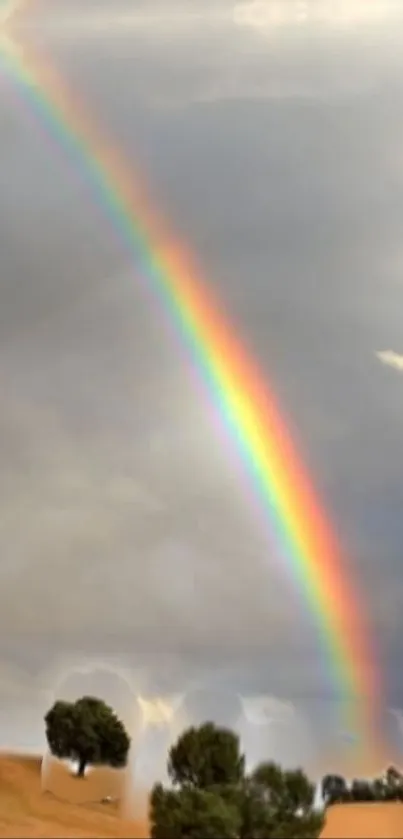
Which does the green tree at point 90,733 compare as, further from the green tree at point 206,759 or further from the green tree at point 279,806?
the green tree at point 279,806

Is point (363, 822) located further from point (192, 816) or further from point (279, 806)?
point (192, 816)

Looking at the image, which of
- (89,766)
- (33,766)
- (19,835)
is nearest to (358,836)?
(19,835)

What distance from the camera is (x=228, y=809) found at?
23.1 meters

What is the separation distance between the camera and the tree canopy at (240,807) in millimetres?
23016

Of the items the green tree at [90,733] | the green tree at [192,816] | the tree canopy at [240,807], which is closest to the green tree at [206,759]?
the tree canopy at [240,807]

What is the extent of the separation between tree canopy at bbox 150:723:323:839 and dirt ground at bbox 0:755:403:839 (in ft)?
4.69

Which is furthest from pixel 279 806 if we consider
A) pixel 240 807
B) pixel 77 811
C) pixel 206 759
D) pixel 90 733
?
pixel 90 733

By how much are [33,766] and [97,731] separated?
6.67 meters

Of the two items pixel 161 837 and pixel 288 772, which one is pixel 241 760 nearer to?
pixel 288 772

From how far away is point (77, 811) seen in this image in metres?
31.8

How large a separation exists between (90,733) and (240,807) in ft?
40.5

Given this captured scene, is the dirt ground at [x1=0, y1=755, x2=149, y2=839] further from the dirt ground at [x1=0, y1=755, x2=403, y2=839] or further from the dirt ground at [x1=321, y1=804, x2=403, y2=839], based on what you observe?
the dirt ground at [x1=321, y1=804, x2=403, y2=839]

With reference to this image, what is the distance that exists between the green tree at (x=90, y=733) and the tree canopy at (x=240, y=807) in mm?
7636

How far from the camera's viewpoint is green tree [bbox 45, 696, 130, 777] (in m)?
34.3
